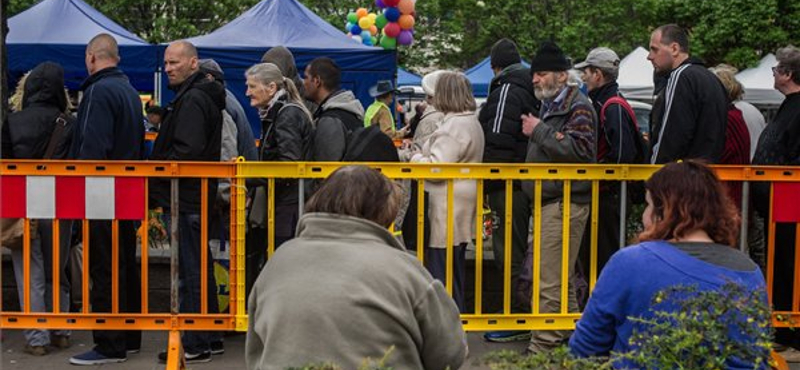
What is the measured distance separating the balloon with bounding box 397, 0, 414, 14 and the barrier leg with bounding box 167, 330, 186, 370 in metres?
12.9

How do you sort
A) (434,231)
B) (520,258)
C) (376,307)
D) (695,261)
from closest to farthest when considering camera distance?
(376,307), (695,261), (434,231), (520,258)

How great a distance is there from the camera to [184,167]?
655 cm

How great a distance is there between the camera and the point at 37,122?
7.40m

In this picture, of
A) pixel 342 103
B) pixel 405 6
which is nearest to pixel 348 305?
pixel 342 103

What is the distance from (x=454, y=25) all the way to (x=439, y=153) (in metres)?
41.2

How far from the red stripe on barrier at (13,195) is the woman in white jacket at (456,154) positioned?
7.90 feet

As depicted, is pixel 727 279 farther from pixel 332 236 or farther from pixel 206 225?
pixel 206 225

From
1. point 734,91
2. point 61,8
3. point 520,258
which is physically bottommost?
point 520,258

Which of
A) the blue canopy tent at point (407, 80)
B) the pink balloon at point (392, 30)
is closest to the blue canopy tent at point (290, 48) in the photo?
the pink balloon at point (392, 30)

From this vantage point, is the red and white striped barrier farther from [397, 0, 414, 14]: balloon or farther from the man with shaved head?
[397, 0, 414, 14]: balloon

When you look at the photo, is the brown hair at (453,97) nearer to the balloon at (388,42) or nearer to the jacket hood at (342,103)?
the jacket hood at (342,103)

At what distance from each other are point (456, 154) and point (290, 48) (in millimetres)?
8758

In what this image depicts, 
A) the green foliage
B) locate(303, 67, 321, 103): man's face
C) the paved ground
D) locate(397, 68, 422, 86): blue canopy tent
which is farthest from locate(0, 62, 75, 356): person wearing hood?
locate(397, 68, 422, 86): blue canopy tent

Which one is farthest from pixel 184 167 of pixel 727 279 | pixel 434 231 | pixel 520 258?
pixel 727 279
